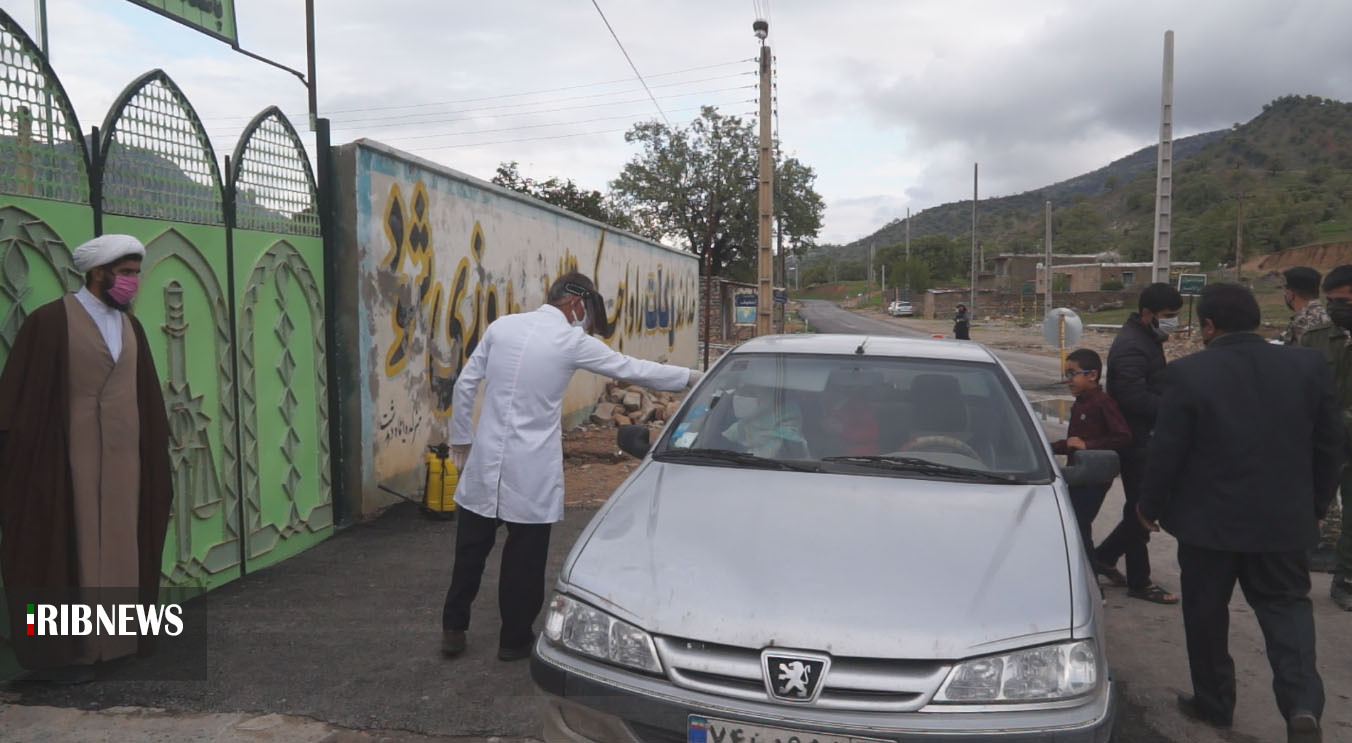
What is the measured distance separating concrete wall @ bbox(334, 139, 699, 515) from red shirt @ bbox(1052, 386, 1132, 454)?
14.6 ft

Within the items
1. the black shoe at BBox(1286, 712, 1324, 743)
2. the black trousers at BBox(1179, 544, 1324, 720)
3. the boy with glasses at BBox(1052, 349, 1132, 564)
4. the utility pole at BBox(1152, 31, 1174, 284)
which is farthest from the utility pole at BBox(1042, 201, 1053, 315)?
the black shoe at BBox(1286, 712, 1324, 743)

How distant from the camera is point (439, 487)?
6.82 metres

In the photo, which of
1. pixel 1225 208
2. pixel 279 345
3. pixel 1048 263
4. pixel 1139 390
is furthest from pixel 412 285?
pixel 1225 208

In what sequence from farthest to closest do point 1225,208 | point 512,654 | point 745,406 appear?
point 1225,208 < point 512,654 < point 745,406

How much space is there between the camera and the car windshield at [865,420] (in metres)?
3.60

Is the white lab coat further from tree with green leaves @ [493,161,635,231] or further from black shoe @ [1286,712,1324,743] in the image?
tree with green leaves @ [493,161,635,231]

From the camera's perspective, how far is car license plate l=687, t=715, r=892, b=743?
242 centimetres

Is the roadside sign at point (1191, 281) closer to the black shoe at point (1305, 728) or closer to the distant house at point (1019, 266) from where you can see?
the black shoe at point (1305, 728)

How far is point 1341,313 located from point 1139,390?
1.21 meters

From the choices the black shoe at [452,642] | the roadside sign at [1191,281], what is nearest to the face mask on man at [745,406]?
the black shoe at [452,642]

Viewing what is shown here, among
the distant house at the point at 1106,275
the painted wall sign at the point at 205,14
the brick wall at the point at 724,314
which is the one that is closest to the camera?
the painted wall sign at the point at 205,14

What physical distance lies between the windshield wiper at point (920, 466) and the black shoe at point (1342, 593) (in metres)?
3.06

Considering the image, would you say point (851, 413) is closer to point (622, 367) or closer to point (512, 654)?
point (622, 367)

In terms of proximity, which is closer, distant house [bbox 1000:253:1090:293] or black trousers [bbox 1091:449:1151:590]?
black trousers [bbox 1091:449:1151:590]
